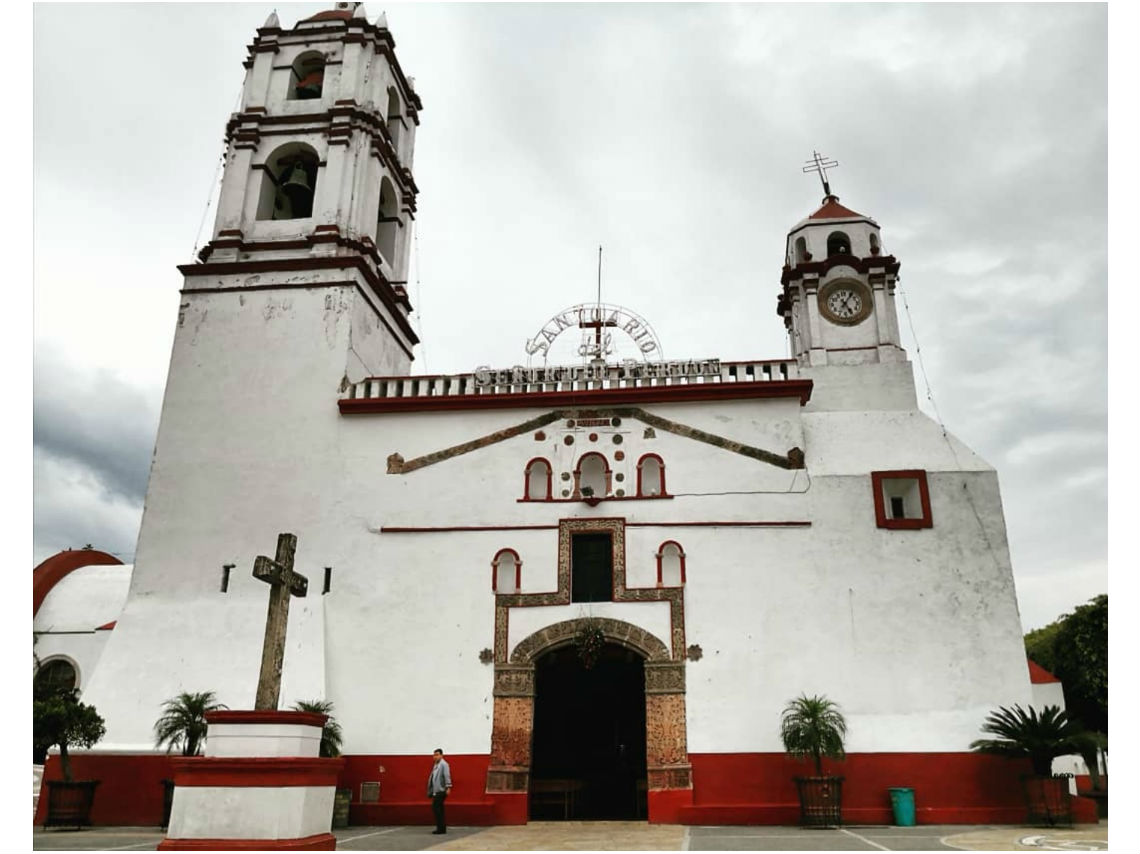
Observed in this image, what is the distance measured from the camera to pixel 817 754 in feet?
45.9

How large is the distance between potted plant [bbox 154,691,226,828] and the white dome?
12.6 m

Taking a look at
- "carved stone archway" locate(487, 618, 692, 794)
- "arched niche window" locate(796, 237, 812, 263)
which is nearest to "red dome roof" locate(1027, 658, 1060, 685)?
"carved stone archway" locate(487, 618, 692, 794)

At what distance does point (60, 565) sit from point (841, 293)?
1042 inches

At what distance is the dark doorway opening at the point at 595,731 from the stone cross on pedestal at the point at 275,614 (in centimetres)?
943

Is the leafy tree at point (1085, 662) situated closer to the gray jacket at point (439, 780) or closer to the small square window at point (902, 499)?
the small square window at point (902, 499)

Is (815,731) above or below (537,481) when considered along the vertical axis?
below

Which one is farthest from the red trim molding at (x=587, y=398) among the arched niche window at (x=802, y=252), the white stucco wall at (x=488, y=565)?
the arched niche window at (x=802, y=252)

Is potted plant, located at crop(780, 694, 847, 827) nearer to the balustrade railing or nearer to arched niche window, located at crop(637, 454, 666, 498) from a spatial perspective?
arched niche window, located at crop(637, 454, 666, 498)

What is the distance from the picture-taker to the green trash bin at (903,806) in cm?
1407

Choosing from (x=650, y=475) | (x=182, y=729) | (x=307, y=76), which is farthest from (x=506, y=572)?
(x=307, y=76)

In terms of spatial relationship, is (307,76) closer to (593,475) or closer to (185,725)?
(593,475)

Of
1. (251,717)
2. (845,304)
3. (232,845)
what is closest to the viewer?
(232,845)

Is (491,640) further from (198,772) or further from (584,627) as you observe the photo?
(198,772)

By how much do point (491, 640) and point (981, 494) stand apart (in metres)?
9.79
